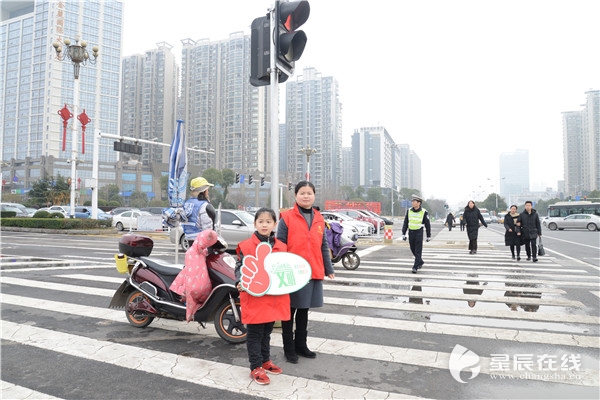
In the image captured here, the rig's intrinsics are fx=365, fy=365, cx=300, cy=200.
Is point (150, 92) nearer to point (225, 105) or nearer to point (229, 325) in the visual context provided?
point (225, 105)

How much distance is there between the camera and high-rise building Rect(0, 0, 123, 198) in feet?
187

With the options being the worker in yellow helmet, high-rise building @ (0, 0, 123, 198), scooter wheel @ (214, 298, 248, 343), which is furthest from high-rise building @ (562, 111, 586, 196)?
scooter wheel @ (214, 298, 248, 343)

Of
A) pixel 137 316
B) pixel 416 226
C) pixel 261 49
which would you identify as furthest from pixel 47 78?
pixel 137 316

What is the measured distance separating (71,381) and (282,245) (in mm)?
2069

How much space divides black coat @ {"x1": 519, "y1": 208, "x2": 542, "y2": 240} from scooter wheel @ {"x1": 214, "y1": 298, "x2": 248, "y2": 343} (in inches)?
380

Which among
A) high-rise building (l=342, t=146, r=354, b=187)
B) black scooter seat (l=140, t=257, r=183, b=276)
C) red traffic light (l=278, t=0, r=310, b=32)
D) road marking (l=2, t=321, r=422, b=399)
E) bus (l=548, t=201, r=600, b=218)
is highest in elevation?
high-rise building (l=342, t=146, r=354, b=187)

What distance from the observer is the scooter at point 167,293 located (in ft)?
12.6

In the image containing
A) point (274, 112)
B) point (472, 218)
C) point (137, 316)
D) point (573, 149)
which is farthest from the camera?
point (573, 149)

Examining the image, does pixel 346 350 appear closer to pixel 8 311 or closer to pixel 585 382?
pixel 585 382

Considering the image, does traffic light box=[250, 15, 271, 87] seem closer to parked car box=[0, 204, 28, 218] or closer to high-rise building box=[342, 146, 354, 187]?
parked car box=[0, 204, 28, 218]

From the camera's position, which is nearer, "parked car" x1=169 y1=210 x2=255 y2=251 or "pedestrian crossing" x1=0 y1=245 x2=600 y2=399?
"pedestrian crossing" x1=0 y1=245 x2=600 y2=399

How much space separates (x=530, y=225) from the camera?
10.4 metres

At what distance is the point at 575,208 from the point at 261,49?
45.2 meters

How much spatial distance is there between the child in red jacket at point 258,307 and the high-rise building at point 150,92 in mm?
85556
